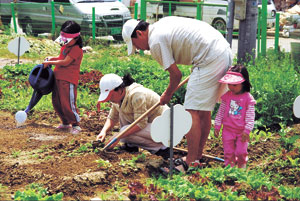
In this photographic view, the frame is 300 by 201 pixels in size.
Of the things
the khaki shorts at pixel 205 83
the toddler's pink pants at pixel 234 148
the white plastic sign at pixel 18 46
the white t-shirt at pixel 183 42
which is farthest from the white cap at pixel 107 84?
the white plastic sign at pixel 18 46

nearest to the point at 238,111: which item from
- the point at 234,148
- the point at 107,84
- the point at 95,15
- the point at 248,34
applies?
the point at 234,148

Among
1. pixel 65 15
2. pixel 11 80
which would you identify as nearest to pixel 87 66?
pixel 11 80

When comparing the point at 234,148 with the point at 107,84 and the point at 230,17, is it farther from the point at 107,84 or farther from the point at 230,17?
the point at 230,17

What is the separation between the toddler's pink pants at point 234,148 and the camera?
16.2 ft

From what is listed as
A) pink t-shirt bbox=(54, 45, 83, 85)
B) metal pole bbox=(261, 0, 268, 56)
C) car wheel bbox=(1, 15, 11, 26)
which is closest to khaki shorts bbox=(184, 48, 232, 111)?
pink t-shirt bbox=(54, 45, 83, 85)

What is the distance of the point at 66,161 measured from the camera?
16.9 feet

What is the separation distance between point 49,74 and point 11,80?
8.41ft

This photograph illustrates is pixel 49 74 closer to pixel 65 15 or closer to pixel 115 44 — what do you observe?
pixel 115 44

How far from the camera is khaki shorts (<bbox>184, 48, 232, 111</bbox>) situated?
4906 mm

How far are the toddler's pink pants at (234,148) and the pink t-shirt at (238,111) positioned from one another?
7 centimetres

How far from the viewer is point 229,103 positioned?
16.3ft

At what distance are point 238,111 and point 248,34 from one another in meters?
4.19

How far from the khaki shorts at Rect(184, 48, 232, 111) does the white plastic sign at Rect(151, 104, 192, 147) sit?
379mm

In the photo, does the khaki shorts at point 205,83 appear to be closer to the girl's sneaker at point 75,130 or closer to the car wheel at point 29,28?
the girl's sneaker at point 75,130
